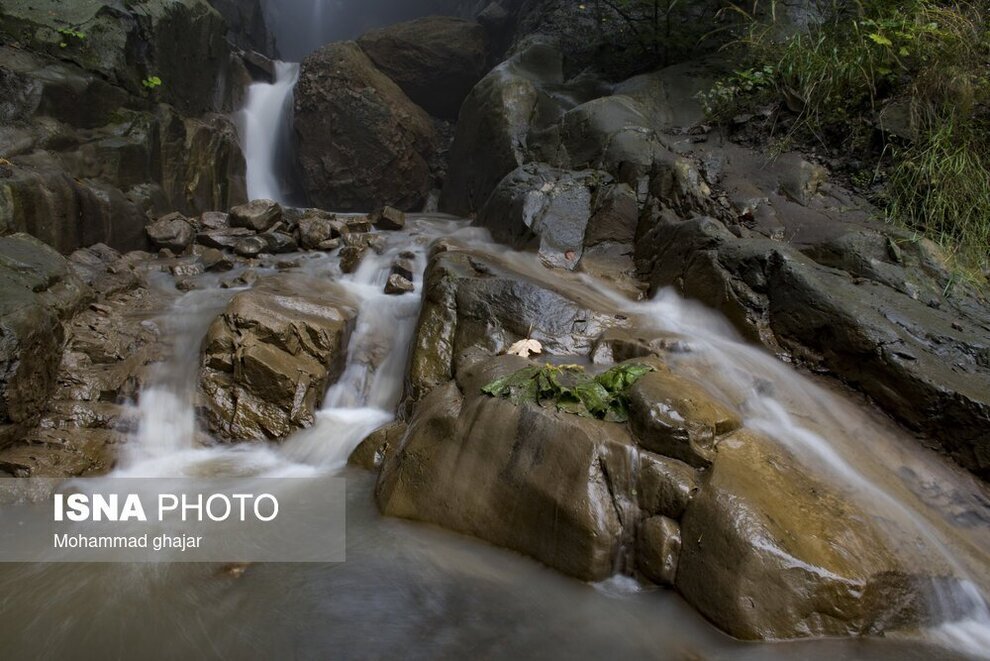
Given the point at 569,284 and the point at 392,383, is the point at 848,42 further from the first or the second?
the point at 392,383

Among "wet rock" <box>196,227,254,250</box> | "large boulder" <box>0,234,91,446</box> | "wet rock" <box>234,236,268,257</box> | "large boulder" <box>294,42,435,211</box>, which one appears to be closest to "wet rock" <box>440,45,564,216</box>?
"large boulder" <box>294,42,435,211</box>

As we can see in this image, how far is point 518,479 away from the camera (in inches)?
129

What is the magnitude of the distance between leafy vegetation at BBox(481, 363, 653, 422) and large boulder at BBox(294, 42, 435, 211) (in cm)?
890

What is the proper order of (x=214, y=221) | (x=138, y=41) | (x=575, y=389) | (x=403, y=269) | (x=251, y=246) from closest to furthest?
(x=575, y=389) → (x=403, y=269) → (x=251, y=246) → (x=214, y=221) → (x=138, y=41)

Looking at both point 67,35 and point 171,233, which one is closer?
point 67,35

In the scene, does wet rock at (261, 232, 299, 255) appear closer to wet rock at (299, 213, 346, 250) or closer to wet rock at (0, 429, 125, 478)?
wet rock at (299, 213, 346, 250)

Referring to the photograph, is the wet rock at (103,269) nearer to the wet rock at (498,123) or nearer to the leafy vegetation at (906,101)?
the wet rock at (498,123)

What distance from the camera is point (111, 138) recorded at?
25.0 feet

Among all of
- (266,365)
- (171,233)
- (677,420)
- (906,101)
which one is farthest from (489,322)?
(171,233)

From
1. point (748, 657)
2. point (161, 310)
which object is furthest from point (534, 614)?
point (161, 310)

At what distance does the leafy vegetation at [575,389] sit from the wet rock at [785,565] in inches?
27.4

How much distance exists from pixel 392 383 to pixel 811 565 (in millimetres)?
3674

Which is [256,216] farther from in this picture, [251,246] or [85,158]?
[85,158]

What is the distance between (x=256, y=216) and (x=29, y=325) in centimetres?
438
